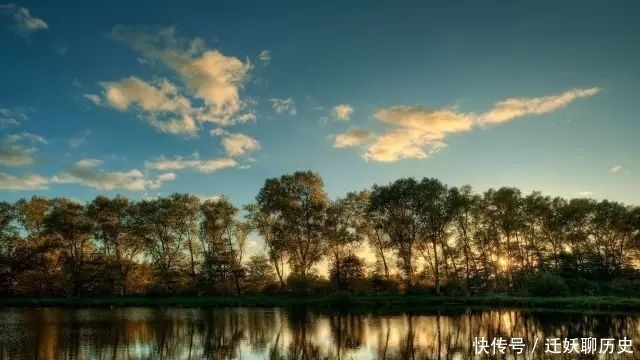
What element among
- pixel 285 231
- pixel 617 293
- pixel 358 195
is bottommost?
pixel 617 293

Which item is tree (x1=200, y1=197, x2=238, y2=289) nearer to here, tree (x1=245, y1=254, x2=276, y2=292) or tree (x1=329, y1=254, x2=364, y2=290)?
tree (x1=245, y1=254, x2=276, y2=292)

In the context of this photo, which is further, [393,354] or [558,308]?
[558,308]

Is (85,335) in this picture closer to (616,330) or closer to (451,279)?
(616,330)

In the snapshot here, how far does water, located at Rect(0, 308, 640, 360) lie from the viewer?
2741cm

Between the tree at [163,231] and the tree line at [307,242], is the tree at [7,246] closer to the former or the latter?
Result: the tree line at [307,242]

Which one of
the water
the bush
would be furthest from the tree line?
the water

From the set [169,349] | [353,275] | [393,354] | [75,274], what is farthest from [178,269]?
[393,354]

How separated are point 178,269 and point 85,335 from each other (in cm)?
5467

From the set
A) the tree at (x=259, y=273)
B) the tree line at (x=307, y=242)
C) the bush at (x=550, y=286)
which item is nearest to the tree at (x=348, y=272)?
the tree line at (x=307, y=242)

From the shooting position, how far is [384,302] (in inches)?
2596

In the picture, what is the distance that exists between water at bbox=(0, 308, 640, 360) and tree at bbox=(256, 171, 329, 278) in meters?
35.0

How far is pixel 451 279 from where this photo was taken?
8125 centimetres

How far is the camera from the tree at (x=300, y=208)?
8519cm

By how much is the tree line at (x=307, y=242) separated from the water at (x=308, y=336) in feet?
107
